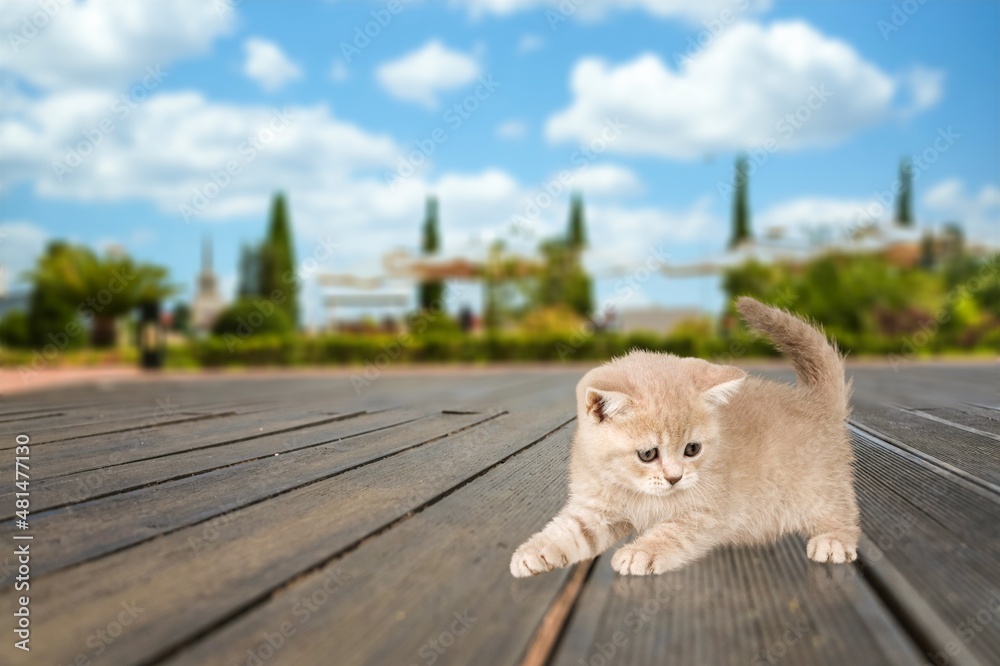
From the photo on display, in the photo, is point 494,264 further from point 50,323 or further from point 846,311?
point 50,323

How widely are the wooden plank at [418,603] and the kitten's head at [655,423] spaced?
0.23 m

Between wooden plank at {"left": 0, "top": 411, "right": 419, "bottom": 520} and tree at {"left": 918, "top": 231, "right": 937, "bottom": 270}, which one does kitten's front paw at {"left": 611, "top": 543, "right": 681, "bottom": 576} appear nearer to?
wooden plank at {"left": 0, "top": 411, "right": 419, "bottom": 520}

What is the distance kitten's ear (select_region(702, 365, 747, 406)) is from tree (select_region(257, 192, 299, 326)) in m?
20.6

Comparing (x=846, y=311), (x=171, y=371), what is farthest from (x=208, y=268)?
(x=846, y=311)

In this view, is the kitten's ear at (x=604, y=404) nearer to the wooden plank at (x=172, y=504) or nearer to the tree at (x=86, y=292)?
the wooden plank at (x=172, y=504)

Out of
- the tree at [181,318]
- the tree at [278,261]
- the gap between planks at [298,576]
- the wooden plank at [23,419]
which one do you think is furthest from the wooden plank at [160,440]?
the tree at [181,318]

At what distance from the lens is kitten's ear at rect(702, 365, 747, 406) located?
1.62m

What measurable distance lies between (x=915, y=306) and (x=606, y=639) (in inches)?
657

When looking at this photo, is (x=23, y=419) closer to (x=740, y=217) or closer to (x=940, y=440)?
(x=940, y=440)

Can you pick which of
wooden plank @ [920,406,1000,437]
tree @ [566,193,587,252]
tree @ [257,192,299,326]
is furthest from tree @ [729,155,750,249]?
wooden plank @ [920,406,1000,437]

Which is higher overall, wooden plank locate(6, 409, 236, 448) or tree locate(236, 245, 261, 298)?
tree locate(236, 245, 261, 298)

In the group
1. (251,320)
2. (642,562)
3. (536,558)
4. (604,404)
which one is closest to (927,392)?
(604,404)

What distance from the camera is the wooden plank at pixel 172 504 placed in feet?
5.00

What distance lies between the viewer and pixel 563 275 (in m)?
19.9
